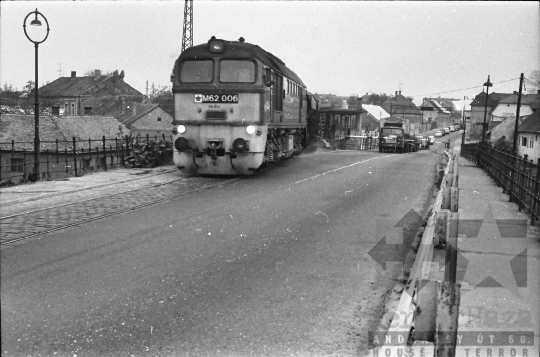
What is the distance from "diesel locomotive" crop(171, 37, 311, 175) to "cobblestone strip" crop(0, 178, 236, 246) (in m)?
1.77

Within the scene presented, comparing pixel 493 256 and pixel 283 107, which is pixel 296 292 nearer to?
pixel 493 256

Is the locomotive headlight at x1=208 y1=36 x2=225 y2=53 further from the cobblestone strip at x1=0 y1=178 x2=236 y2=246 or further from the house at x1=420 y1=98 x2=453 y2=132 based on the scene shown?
the house at x1=420 y1=98 x2=453 y2=132

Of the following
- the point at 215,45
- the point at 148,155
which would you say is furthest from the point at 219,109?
the point at 148,155

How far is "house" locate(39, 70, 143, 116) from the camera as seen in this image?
71875 mm

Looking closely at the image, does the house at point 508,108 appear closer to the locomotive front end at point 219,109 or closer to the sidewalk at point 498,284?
the locomotive front end at point 219,109

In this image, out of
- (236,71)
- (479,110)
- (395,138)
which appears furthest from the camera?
(479,110)

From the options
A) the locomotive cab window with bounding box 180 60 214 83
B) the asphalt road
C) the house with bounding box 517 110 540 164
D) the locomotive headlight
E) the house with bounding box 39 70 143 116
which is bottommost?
the asphalt road

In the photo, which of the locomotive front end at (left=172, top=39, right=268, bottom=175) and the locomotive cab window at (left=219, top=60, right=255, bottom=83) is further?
the locomotive cab window at (left=219, top=60, right=255, bottom=83)

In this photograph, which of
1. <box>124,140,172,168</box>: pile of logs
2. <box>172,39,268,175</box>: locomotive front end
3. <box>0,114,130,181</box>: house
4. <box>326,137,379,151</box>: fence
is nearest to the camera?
<box>172,39,268,175</box>: locomotive front end

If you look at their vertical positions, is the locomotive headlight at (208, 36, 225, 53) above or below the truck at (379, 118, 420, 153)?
above

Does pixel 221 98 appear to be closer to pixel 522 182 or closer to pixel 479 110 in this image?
pixel 522 182

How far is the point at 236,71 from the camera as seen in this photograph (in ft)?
51.6

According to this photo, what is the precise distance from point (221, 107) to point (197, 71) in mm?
1353

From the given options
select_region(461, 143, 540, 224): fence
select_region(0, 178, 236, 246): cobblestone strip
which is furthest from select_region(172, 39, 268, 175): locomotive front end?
select_region(461, 143, 540, 224): fence
